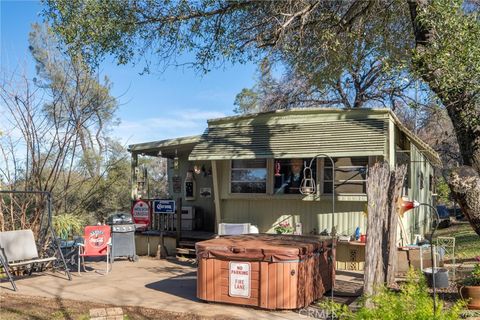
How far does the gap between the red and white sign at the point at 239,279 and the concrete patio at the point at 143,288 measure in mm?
217

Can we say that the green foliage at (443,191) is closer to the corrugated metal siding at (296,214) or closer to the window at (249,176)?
the corrugated metal siding at (296,214)

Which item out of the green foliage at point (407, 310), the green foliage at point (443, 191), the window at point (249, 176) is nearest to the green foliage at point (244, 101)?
the green foliage at point (443, 191)

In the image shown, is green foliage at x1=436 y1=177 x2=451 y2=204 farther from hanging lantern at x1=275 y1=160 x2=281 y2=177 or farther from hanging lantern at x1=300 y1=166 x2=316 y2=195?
hanging lantern at x1=275 y1=160 x2=281 y2=177

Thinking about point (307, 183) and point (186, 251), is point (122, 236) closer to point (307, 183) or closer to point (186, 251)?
point (186, 251)

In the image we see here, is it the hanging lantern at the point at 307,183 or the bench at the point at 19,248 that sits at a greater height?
the hanging lantern at the point at 307,183

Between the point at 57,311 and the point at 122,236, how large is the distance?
4.11m

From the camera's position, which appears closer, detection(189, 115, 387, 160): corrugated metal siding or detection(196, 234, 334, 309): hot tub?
detection(196, 234, 334, 309): hot tub

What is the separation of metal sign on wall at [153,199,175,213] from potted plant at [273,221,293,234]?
9.97 ft

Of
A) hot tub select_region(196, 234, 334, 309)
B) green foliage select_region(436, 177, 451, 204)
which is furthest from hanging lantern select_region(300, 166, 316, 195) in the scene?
green foliage select_region(436, 177, 451, 204)

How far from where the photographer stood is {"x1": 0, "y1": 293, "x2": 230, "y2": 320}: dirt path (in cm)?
605

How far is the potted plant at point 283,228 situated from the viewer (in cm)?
1058

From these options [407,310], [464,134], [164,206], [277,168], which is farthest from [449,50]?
[164,206]

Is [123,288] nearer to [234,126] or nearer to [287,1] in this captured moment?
[234,126]

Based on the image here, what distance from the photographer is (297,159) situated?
10.7 meters
